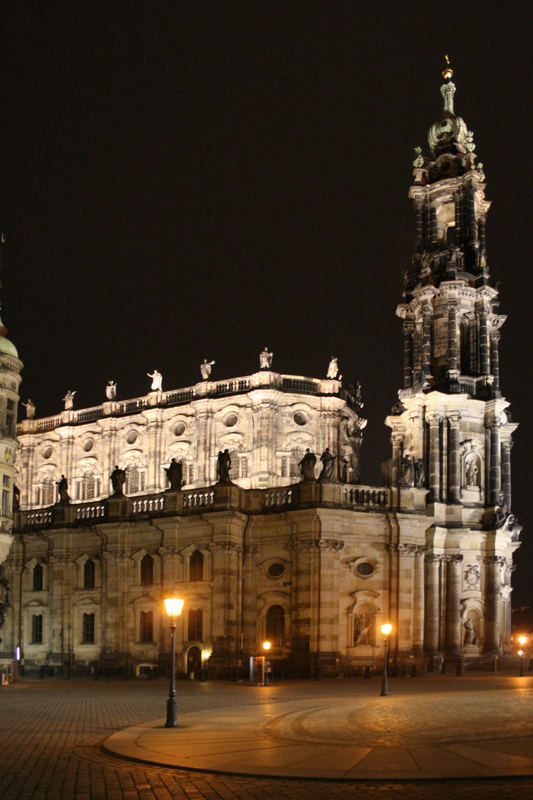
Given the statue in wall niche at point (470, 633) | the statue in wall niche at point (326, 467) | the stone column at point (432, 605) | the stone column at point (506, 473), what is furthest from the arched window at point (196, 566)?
the stone column at point (506, 473)

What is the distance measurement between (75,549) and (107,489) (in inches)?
725

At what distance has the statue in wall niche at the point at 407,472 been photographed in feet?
164

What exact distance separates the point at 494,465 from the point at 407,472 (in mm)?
11208

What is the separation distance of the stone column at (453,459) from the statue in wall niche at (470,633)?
7.11 metres

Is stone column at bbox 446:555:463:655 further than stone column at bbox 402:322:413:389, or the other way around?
stone column at bbox 402:322:413:389

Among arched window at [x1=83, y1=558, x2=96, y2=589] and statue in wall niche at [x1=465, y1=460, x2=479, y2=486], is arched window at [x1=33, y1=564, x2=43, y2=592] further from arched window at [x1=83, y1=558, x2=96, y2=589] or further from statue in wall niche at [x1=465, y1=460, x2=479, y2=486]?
statue in wall niche at [x1=465, y1=460, x2=479, y2=486]

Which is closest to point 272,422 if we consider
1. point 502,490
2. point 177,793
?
point 502,490

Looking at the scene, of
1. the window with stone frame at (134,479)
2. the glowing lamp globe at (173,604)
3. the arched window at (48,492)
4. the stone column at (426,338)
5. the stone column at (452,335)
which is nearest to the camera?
the glowing lamp globe at (173,604)

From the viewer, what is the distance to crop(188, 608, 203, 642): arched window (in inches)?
1885

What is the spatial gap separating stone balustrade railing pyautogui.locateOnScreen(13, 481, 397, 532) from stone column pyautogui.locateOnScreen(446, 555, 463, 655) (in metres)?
10.4

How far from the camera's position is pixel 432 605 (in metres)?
56.5

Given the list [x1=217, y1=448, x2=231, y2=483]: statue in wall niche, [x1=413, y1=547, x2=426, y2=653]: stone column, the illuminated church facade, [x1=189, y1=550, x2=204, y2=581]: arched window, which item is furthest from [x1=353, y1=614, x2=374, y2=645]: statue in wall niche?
[x1=217, y1=448, x2=231, y2=483]: statue in wall niche

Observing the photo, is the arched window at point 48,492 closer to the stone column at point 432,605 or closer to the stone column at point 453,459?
the stone column at point 432,605

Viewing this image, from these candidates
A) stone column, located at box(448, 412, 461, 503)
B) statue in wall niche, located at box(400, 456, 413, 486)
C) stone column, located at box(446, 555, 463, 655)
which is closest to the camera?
statue in wall niche, located at box(400, 456, 413, 486)
